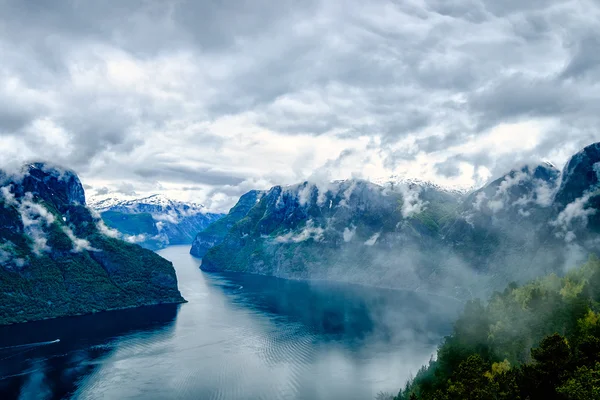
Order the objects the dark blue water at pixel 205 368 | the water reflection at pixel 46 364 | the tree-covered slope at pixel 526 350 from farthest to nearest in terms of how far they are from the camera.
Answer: the water reflection at pixel 46 364 → the dark blue water at pixel 205 368 → the tree-covered slope at pixel 526 350

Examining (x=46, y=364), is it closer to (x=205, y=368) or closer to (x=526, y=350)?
(x=205, y=368)

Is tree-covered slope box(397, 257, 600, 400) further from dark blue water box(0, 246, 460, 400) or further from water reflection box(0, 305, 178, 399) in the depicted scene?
water reflection box(0, 305, 178, 399)

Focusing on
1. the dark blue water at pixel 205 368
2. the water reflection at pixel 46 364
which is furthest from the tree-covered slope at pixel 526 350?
the water reflection at pixel 46 364

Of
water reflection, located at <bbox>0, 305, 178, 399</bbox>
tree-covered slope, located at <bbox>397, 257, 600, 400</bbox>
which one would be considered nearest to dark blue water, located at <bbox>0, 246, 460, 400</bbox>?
water reflection, located at <bbox>0, 305, 178, 399</bbox>

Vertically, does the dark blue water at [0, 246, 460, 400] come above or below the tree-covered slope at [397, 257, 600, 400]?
below

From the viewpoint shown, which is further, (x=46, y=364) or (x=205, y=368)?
(x=46, y=364)

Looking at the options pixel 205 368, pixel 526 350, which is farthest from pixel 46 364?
pixel 526 350

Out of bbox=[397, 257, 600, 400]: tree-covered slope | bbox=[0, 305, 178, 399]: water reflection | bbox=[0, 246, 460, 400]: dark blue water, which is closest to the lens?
bbox=[397, 257, 600, 400]: tree-covered slope

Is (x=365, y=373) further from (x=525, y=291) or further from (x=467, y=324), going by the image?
(x=525, y=291)

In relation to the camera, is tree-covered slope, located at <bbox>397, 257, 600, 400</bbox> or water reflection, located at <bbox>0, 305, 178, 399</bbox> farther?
water reflection, located at <bbox>0, 305, 178, 399</bbox>

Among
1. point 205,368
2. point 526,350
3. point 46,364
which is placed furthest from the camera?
point 46,364

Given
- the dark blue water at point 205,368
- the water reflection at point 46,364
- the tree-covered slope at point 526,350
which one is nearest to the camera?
the tree-covered slope at point 526,350

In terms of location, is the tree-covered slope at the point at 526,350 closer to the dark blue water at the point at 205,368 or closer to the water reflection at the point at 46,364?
the dark blue water at the point at 205,368
